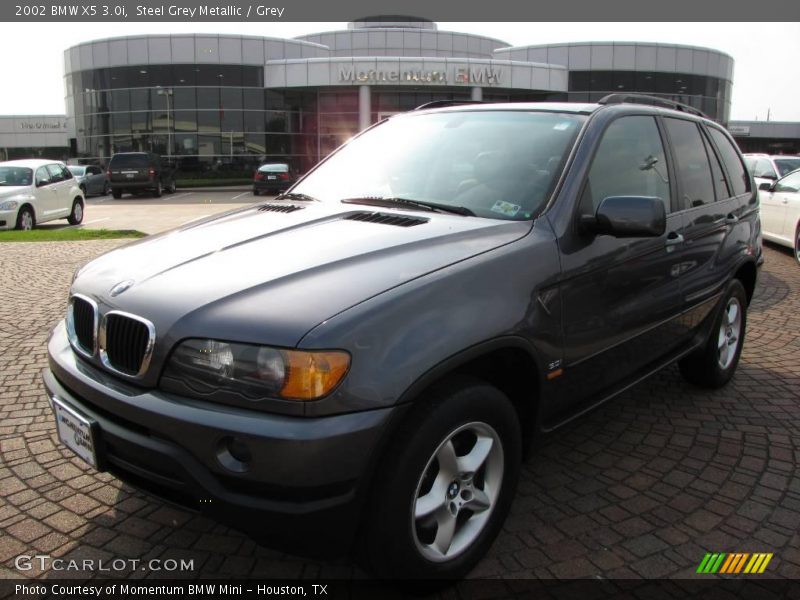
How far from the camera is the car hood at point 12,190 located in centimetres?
1424

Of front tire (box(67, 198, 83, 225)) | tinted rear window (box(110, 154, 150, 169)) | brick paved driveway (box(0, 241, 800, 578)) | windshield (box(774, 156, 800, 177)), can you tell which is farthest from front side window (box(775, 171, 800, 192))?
tinted rear window (box(110, 154, 150, 169))

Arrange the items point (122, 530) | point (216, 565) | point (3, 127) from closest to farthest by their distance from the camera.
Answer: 1. point (216, 565)
2. point (122, 530)
3. point (3, 127)

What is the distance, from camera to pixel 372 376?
6.57 ft

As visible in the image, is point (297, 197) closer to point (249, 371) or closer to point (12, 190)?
point (249, 371)

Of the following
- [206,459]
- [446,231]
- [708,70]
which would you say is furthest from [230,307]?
[708,70]

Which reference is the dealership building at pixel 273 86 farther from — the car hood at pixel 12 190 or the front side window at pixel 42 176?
the car hood at pixel 12 190

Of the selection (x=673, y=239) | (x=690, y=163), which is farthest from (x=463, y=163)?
(x=690, y=163)

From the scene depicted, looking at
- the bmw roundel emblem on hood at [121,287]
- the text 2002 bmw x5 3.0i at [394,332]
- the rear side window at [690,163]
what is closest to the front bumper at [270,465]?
the text 2002 bmw x5 3.0i at [394,332]

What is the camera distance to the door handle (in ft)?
11.4

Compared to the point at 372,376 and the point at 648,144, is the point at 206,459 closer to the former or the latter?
the point at 372,376

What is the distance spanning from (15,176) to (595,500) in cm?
1563

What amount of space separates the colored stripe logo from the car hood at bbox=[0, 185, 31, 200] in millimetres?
15541

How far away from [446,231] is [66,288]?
6.43 metres

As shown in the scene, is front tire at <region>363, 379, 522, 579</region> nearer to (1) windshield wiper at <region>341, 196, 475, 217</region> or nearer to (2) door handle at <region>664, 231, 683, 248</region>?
(1) windshield wiper at <region>341, 196, 475, 217</region>
